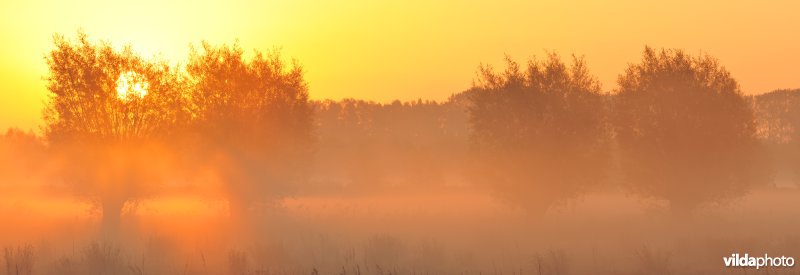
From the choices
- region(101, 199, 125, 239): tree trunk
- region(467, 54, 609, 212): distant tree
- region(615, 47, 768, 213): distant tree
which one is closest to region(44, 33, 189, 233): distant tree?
region(101, 199, 125, 239): tree trunk

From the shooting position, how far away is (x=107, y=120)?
1554 inches

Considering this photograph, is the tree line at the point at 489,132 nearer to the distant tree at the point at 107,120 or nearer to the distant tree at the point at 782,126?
the distant tree at the point at 107,120

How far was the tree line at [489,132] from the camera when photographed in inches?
1517

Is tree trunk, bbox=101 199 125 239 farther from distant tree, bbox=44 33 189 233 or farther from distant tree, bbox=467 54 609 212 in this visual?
distant tree, bbox=467 54 609 212

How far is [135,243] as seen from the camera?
107 ft

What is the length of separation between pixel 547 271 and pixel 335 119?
3366 inches

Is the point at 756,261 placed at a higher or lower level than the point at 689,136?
lower

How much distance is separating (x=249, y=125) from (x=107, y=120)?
7314 mm

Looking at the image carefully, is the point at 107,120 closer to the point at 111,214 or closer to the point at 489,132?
the point at 111,214

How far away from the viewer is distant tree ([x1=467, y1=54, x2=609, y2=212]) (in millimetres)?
38219

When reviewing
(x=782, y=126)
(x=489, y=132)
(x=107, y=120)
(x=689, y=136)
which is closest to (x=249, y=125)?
(x=107, y=120)

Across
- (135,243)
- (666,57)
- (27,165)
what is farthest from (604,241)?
(27,165)

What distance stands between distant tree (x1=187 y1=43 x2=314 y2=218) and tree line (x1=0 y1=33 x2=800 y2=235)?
0.06m

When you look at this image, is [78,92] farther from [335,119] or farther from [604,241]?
[335,119]
